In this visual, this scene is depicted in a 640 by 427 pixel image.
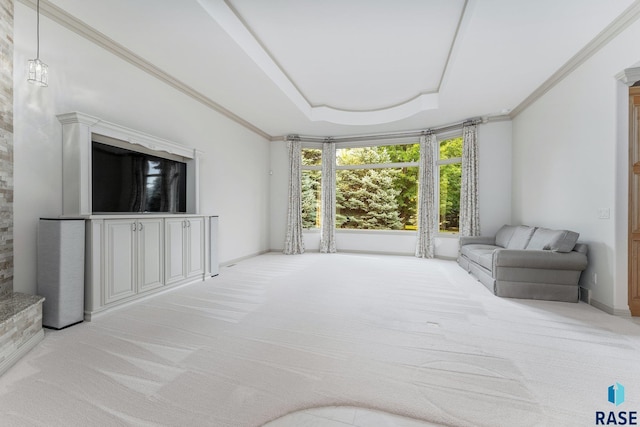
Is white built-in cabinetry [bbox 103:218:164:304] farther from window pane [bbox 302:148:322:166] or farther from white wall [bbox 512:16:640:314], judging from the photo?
white wall [bbox 512:16:640:314]

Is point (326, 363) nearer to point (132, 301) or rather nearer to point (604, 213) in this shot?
point (132, 301)

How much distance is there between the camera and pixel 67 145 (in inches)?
105

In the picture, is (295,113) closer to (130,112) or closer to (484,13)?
(130,112)

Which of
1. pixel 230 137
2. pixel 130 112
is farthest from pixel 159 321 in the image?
pixel 230 137

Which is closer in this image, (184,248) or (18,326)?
(18,326)

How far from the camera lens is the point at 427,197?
621cm

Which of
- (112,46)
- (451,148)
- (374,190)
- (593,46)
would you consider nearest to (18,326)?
(112,46)

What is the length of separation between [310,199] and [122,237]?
472 cm

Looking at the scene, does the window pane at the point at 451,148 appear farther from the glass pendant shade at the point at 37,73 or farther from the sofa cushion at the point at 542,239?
the glass pendant shade at the point at 37,73

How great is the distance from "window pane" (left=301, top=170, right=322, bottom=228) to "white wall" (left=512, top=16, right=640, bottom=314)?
15.0ft

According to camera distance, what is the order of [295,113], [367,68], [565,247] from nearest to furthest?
[565,247], [367,68], [295,113]

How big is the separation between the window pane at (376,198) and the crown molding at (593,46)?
2.91 metres

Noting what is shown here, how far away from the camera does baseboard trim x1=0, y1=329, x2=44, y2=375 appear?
1739 millimetres

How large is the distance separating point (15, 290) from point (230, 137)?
3.82 metres
